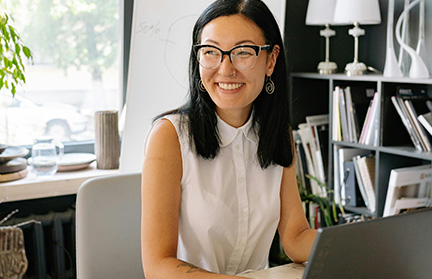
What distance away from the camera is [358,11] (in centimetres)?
267

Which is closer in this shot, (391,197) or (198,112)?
(198,112)

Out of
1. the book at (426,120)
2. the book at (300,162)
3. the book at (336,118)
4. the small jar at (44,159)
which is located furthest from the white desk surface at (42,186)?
the book at (426,120)

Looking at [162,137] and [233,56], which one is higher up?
[233,56]

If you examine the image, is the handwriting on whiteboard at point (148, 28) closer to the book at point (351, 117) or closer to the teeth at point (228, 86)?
the book at point (351, 117)

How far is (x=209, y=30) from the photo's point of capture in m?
1.52

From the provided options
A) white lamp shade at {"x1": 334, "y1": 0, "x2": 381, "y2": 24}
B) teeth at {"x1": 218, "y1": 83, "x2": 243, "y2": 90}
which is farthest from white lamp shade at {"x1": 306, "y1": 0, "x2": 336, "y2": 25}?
teeth at {"x1": 218, "y1": 83, "x2": 243, "y2": 90}

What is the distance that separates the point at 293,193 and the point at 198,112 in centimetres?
38

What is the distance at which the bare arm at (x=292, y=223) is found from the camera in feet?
5.29

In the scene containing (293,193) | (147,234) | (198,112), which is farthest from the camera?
(293,193)

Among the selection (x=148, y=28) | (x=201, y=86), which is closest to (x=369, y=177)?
(x=148, y=28)

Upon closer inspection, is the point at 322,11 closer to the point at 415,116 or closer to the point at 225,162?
the point at 415,116

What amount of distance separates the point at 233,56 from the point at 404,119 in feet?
4.24

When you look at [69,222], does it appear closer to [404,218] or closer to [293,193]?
[293,193]

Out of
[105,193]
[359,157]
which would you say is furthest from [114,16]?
[105,193]
